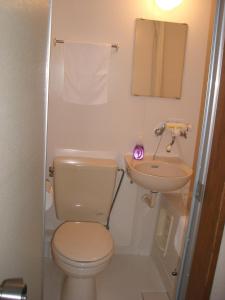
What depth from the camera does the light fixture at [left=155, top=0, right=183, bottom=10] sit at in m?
1.90

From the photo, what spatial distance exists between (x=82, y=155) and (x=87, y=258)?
32.5 inches

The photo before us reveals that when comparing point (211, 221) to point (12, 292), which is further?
point (211, 221)

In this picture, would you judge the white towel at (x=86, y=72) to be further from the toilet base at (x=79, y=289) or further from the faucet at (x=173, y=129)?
the toilet base at (x=79, y=289)

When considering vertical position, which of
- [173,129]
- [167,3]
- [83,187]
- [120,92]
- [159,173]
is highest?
[167,3]

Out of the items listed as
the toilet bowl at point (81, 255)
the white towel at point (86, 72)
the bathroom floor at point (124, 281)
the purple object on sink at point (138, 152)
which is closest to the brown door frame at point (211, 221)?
the toilet bowl at point (81, 255)

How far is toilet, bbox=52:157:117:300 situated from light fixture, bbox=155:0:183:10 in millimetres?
1215

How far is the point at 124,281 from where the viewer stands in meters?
1.99

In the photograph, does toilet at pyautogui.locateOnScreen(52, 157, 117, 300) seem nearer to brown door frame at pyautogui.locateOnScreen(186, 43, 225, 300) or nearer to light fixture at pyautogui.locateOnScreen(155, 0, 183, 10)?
brown door frame at pyautogui.locateOnScreen(186, 43, 225, 300)

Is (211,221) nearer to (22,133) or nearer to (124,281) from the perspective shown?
(22,133)

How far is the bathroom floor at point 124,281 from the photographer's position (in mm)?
1835

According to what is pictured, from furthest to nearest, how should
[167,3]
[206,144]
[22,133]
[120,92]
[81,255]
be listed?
1. [120,92]
2. [167,3]
3. [81,255]
4. [206,144]
5. [22,133]

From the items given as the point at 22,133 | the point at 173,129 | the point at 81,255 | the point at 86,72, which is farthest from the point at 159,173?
the point at 22,133

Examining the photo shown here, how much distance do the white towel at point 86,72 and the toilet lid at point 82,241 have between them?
928mm

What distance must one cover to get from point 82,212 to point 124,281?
624 millimetres
